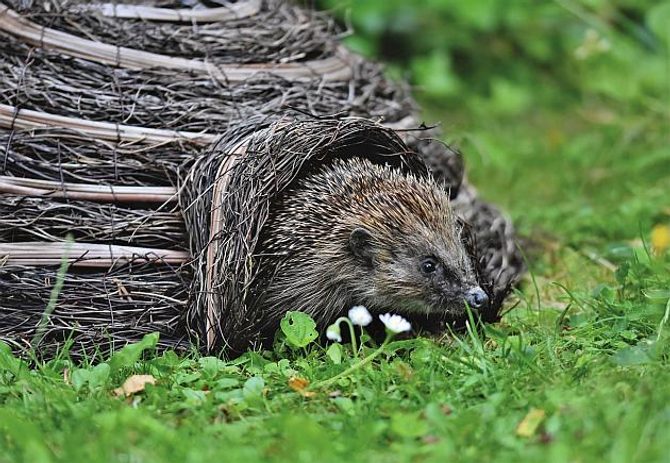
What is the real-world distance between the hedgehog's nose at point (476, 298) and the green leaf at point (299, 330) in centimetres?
73

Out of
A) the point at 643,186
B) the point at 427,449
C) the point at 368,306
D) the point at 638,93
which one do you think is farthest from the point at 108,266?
the point at 638,93

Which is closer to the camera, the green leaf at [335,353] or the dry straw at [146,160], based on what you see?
the green leaf at [335,353]

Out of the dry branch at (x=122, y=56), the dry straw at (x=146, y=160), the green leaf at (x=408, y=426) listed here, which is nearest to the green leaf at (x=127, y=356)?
the dry straw at (x=146, y=160)

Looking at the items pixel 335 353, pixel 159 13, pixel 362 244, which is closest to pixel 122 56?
pixel 159 13

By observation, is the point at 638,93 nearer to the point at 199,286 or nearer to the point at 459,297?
the point at 459,297

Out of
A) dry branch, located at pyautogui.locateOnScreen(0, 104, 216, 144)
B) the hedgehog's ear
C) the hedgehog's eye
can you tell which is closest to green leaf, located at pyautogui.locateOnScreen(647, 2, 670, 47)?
the hedgehog's eye

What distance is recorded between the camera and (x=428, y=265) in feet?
15.8

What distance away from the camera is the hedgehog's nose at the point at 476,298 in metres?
4.71

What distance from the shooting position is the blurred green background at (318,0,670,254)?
8422 millimetres

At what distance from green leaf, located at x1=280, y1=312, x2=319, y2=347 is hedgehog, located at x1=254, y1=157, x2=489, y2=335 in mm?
206

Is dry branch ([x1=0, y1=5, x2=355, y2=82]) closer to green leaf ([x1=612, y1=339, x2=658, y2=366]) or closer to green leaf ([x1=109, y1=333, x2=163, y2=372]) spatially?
green leaf ([x1=109, y1=333, x2=163, y2=372])

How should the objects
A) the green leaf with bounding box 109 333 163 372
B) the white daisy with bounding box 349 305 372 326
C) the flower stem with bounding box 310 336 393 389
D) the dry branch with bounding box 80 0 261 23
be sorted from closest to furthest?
the flower stem with bounding box 310 336 393 389, the green leaf with bounding box 109 333 163 372, the white daisy with bounding box 349 305 372 326, the dry branch with bounding box 80 0 261 23

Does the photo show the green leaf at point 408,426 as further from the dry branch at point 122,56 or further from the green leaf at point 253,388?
the dry branch at point 122,56

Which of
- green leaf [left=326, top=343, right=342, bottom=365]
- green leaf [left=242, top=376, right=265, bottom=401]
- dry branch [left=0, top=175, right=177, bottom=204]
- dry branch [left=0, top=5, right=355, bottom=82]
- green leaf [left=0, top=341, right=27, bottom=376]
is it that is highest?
dry branch [left=0, top=5, right=355, bottom=82]
